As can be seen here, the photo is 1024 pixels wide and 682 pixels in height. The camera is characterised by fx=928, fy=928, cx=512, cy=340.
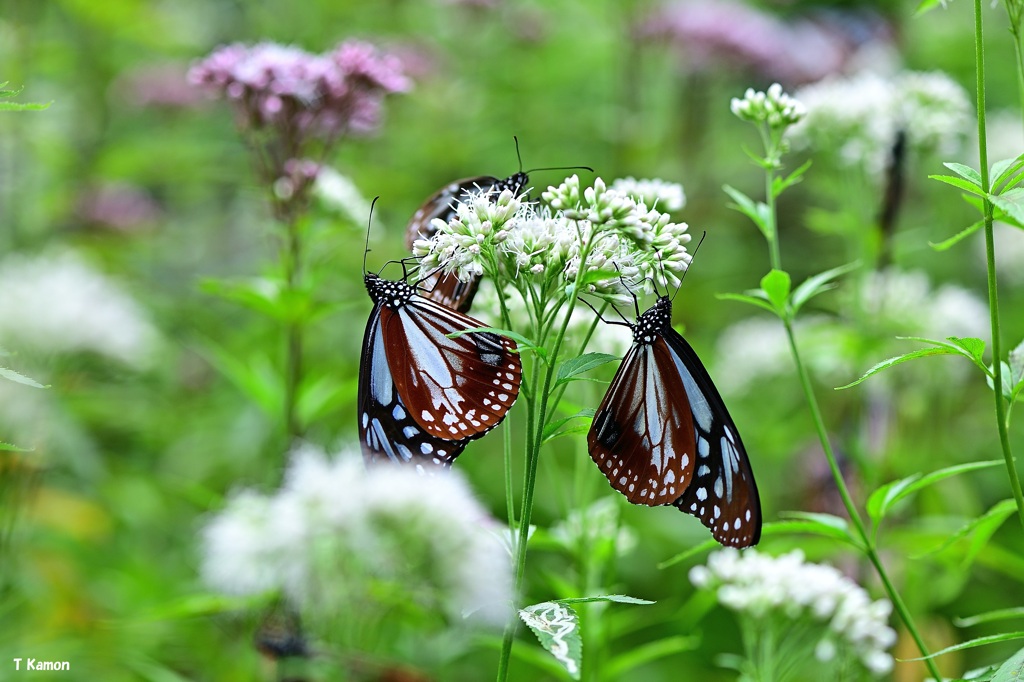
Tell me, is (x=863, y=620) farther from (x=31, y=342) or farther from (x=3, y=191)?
(x=3, y=191)

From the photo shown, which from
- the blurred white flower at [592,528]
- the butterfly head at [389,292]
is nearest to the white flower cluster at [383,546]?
the blurred white flower at [592,528]

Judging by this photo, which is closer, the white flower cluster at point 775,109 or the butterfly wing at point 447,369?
the butterfly wing at point 447,369

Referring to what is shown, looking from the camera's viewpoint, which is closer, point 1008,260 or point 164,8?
point 1008,260

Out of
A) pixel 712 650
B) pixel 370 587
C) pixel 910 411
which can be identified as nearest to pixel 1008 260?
pixel 910 411

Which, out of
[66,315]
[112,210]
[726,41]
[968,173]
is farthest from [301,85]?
[726,41]

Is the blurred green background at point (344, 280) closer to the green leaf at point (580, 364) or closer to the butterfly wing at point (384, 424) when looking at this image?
the butterfly wing at point (384, 424)

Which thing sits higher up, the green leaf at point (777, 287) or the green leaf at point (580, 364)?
the green leaf at point (777, 287)
